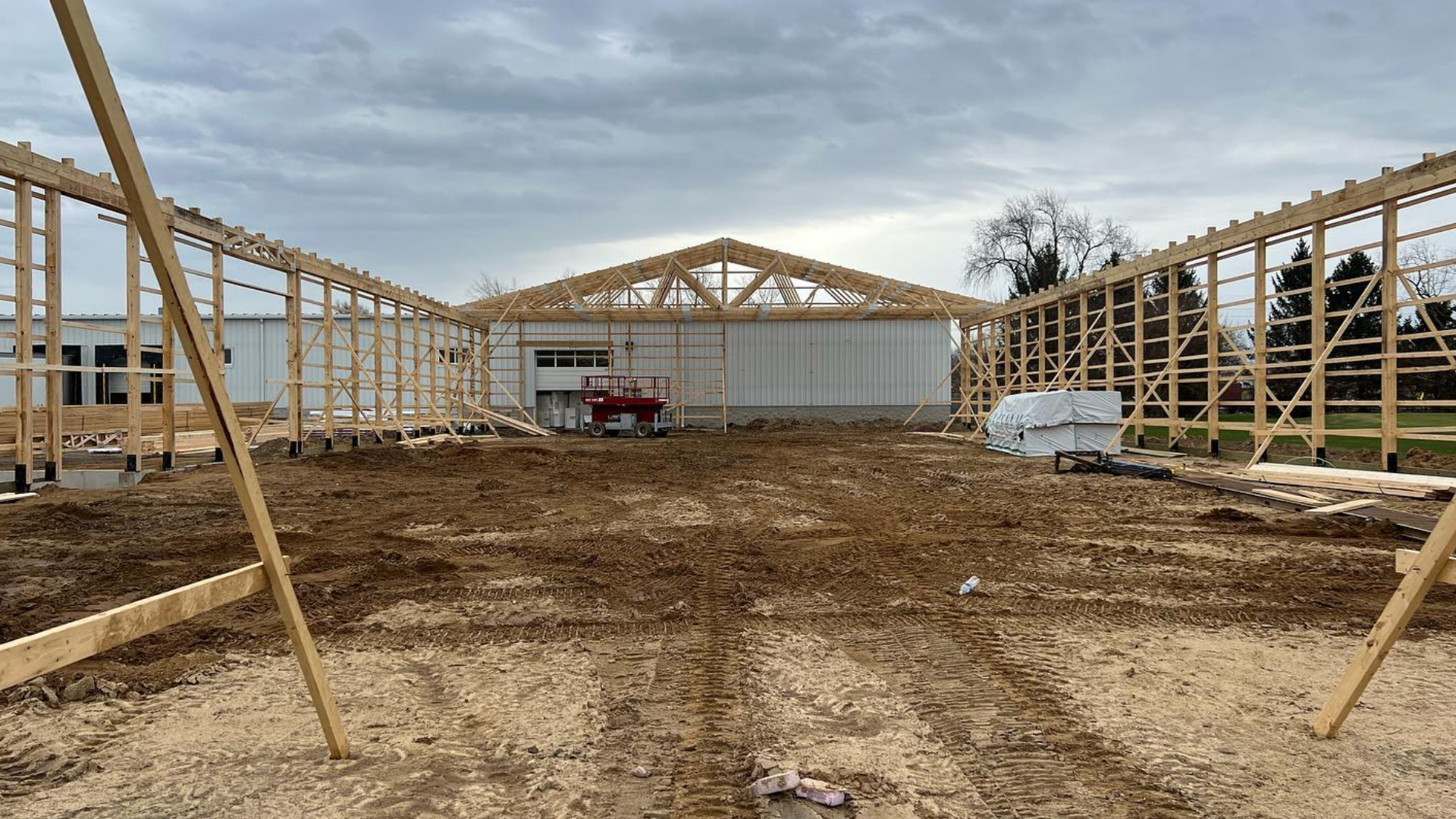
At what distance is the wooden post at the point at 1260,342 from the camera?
48.9ft

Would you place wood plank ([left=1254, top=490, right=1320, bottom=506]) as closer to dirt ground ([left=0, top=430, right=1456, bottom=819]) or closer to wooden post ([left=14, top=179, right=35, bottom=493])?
dirt ground ([left=0, top=430, right=1456, bottom=819])

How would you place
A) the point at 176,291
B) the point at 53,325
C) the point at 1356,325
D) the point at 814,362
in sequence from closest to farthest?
the point at 176,291 < the point at 53,325 < the point at 1356,325 < the point at 814,362

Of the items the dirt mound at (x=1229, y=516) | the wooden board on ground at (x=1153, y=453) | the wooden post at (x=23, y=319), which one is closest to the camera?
the dirt mound at (x=1229, y=516)

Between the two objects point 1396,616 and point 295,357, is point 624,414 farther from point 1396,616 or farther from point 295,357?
point 1396,616

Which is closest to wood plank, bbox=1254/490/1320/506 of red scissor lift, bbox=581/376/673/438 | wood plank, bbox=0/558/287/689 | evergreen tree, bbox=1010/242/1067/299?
wood plank, bbox=0/558/287/689

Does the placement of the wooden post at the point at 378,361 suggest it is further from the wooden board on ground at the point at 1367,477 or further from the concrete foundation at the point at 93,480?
the wooden board on ground at the point at 1367,477

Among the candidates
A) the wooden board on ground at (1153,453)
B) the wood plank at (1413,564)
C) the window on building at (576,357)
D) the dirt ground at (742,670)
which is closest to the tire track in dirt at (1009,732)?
the dirt ground at (742,670)

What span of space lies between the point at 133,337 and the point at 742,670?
13.6m

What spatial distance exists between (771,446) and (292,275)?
12.9 m

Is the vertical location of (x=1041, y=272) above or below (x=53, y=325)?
above

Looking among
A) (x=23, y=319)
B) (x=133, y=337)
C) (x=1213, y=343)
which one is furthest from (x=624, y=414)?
(x=1213, y=343)

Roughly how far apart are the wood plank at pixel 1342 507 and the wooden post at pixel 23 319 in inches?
674

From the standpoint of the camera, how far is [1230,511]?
9.46 meters

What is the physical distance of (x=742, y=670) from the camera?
453 cm
